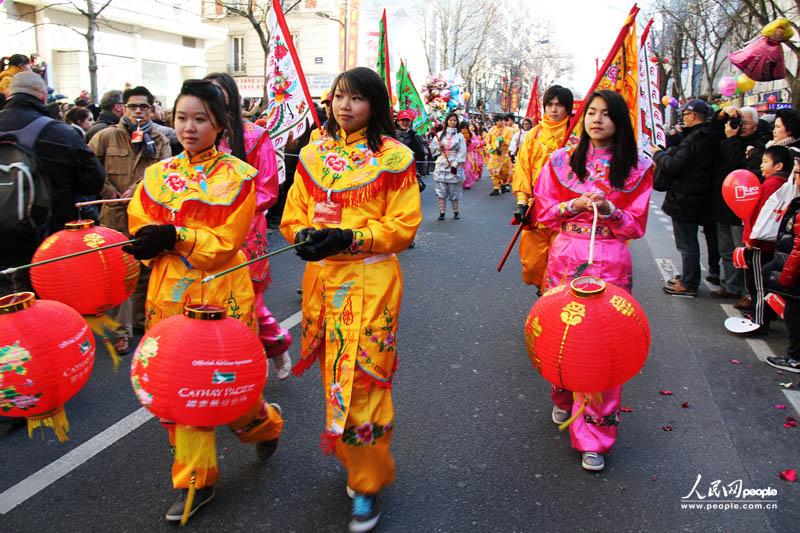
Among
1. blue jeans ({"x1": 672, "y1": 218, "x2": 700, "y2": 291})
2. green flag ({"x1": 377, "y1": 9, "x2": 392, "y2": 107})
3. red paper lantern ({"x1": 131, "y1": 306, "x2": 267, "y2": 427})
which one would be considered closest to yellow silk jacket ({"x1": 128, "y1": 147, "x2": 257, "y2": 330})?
red paper lantern ({"x1": 131, "y1": 306, "x2": 267, "y2": 427})

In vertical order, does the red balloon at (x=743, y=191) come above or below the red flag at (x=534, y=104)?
below

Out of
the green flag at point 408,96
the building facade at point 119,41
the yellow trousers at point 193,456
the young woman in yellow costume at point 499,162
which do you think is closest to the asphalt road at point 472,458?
the yellow trousers at point 193,456

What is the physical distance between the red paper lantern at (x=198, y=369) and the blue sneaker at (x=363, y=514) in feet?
2.45

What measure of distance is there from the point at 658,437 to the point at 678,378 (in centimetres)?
102

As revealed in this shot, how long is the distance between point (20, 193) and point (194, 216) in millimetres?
1414

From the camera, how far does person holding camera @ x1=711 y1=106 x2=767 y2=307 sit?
648 centimetres

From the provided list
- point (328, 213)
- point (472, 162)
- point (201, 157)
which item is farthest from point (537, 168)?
point (472, 162)

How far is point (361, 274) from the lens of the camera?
109 inches

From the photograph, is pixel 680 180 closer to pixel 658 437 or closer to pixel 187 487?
pixel 658 437

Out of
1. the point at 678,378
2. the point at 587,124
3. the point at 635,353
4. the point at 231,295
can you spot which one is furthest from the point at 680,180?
the point at 231,295

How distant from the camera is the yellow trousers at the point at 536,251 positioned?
4.81 metres

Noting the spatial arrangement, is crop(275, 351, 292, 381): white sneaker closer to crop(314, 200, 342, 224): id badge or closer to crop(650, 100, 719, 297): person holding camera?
crop(314, 200, 342, 224): id badge

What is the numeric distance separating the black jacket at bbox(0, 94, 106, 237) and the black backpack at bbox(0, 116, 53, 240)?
0.12m

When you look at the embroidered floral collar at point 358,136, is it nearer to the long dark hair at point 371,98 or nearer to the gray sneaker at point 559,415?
the long dark hair at point 371,98
